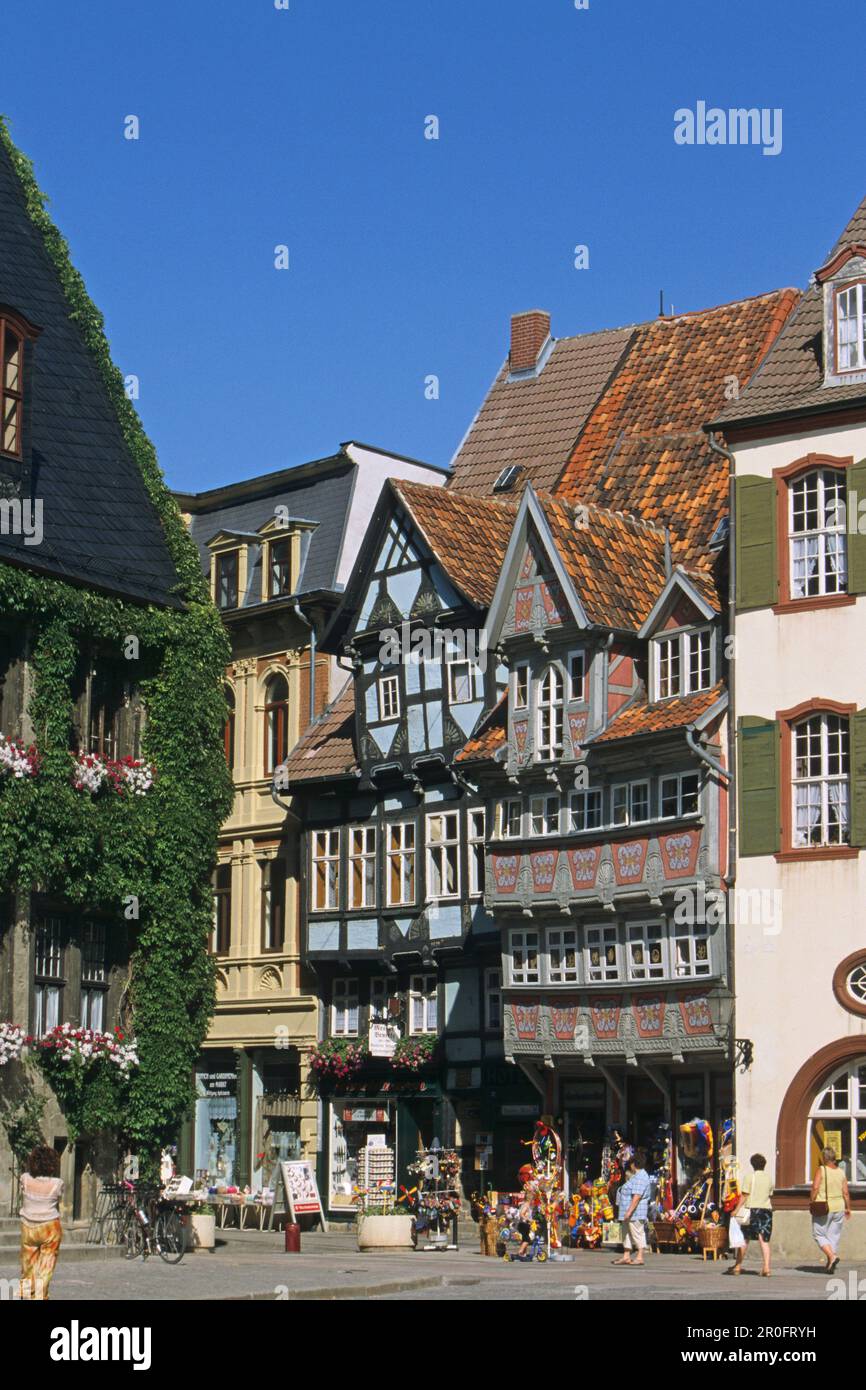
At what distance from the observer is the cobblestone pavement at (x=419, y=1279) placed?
25.8 metres

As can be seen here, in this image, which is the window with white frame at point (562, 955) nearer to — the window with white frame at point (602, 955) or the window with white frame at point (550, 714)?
the window with white frame at point (602, 955)

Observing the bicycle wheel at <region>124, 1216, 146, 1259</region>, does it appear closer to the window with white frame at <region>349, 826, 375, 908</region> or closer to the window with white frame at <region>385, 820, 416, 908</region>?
the window with white frame at <region>385, 820, 416, 908</region>

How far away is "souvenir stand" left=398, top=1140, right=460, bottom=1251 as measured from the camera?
126ft

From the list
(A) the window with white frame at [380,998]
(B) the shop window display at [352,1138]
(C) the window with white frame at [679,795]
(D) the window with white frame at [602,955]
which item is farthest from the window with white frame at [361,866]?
(C) the window with white frame at [679,795]

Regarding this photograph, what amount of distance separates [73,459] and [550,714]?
9.17m

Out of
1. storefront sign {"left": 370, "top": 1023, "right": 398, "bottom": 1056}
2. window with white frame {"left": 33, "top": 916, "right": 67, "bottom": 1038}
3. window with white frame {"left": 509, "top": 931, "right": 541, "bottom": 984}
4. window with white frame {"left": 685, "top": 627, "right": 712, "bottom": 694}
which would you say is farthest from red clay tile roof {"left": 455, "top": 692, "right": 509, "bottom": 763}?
window with white frame {"left": 33, "top": 916, "right": 67, "bottom": 1038}

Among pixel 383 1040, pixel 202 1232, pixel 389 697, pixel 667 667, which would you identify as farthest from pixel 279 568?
pixel 202 1232

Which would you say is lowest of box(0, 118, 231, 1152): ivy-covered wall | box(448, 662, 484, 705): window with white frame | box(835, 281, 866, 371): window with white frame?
box(0, 118, 231, 1152): ivy-covered wall

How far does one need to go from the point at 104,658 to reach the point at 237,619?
14.6 metres

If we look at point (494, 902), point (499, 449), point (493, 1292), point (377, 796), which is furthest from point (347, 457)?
point (493, 1292)

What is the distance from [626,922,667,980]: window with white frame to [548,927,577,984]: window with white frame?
53.3 inches

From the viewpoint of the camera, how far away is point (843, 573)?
1423 inches

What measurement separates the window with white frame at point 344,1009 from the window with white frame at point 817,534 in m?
15.6

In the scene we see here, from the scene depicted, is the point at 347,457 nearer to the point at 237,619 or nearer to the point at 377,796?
the point at 237,619
